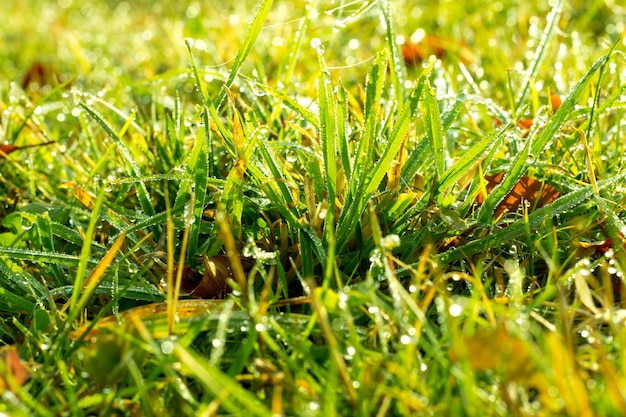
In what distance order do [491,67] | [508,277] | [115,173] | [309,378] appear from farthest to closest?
[491,67] < [115,173] < [508,277] < [309,378]

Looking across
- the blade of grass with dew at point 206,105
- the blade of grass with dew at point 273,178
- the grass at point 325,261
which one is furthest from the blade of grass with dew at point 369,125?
the blade of grass with dew at point 206,105

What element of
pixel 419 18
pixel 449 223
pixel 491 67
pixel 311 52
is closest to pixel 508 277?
pixel 449 223

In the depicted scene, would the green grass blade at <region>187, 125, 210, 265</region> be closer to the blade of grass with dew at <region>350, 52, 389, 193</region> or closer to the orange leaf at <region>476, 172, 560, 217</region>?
the blade of grass with dew at <region>350, 52, 389, 193</region>

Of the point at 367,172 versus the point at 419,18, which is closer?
the point at 367,172

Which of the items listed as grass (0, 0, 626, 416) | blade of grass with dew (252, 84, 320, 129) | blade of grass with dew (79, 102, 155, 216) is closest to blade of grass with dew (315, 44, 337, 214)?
grass (0, 0, 626, 416)

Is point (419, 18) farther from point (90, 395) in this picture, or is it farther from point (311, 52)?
point (90, 395)

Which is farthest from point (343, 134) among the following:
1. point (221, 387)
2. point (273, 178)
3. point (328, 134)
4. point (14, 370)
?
point (14, 370)

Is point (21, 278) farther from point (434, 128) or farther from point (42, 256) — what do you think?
point (434, 128)
